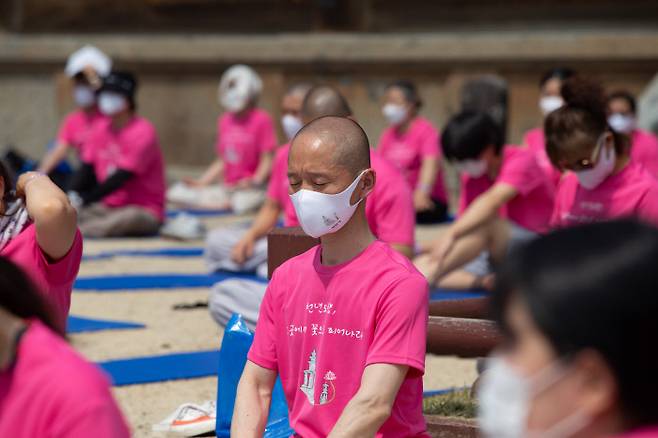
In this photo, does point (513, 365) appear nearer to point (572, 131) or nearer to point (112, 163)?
point (572, 131)

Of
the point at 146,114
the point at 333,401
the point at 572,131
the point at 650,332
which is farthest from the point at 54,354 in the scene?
the point at 146,114

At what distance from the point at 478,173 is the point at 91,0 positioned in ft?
32.6

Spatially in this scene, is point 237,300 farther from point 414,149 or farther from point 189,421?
point 414,149

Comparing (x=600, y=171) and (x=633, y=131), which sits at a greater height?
(x=600, y=171)

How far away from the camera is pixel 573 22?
1257 cm

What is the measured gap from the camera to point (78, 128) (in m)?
11.6

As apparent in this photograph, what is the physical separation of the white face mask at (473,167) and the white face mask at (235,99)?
5.44 metres

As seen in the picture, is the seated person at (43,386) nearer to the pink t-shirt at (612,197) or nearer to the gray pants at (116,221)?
the pink t-shirt at (612,197)

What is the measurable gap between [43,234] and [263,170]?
28.3 feet

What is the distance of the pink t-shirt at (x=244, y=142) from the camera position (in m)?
12.1

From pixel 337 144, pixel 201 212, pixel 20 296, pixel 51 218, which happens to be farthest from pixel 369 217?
pixel 201 212

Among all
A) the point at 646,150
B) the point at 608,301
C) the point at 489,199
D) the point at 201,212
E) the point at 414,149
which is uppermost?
the point at 608,301

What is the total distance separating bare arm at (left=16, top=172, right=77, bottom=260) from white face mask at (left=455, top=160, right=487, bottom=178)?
3.85 metres

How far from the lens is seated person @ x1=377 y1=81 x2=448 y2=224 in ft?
34.2
